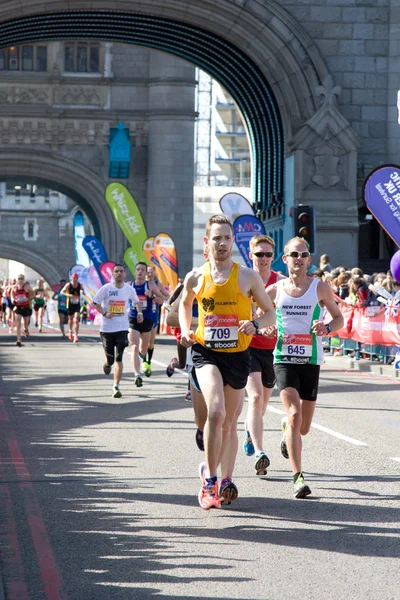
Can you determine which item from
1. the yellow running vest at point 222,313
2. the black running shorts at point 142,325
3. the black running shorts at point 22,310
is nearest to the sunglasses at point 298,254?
the yellow running vest at point 222,313

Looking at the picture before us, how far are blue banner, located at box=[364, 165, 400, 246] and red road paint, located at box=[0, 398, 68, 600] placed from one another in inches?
420

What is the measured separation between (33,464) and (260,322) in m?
2.59

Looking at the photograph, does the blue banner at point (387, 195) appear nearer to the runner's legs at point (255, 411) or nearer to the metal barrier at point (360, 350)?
the metal barrier at point (360, 350)

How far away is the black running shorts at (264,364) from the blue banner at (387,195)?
1005 centimetres

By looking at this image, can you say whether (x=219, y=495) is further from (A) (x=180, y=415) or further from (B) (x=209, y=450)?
(A) (x=180, y=415)

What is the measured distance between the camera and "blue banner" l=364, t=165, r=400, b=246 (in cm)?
1992

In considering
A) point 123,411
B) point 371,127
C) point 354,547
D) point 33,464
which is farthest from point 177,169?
point 354,547

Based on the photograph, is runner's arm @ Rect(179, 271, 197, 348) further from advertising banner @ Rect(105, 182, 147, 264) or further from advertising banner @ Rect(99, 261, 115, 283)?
advertising banner @ Rect(99, 261, 115, 283)

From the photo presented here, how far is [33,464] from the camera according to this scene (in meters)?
10.1

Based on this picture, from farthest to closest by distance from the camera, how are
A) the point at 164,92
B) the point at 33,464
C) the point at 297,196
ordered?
the point at 164,92 < the point at 297,196 < the point at 33,464

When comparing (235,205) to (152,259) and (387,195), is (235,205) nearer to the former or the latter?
(387,195)

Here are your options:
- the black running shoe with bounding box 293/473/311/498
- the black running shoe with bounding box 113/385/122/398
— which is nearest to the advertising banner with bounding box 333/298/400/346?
the black running shoe with bounding box 113/385/122/398

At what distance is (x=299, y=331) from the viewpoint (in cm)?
907

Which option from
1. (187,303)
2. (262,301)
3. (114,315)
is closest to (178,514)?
(187,303)
